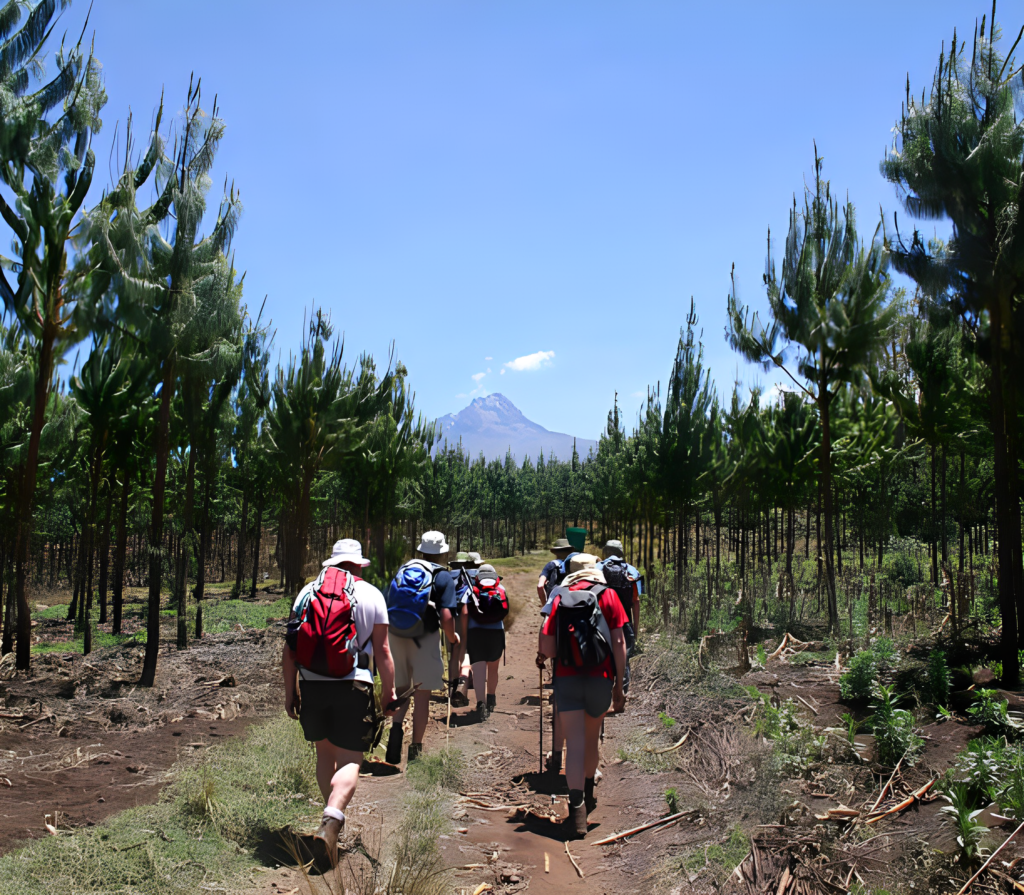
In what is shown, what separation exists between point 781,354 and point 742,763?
8511 millimetres

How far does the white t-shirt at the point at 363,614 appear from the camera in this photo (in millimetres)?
4062

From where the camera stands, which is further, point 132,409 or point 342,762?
point 132,409

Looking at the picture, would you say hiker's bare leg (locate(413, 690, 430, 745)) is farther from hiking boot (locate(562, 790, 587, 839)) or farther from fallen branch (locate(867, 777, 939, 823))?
fallen branch (locate(867, 777, 939, 823))

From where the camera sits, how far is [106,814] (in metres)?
4.39

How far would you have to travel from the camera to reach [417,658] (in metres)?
5.93

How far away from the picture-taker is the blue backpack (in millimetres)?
5828

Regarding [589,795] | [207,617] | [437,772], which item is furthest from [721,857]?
[207,617]

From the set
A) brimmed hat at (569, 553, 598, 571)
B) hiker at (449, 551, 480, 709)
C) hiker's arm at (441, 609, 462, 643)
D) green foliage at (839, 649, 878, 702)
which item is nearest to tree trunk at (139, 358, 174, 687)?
hiker at (449, 551, 480, 709)

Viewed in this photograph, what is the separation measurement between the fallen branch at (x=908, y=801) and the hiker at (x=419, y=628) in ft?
10.4

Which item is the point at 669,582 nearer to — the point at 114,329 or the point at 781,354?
Result: the point at 781,354

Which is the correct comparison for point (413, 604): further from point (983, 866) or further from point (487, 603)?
point (983, 866)

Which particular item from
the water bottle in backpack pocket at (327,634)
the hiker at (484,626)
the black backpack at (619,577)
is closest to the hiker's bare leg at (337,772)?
the water bottle in backpack pocket at (327,634)

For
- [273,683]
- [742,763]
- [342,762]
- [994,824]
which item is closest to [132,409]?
[273,683]

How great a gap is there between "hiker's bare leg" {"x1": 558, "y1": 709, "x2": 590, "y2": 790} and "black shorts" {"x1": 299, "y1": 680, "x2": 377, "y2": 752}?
4.74ft
